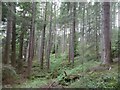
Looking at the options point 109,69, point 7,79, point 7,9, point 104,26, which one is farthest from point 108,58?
point 7,9

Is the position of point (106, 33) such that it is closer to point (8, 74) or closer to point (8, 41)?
Result: point (8, 74)

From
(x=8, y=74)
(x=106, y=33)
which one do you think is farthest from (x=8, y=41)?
(x=106, y=33)

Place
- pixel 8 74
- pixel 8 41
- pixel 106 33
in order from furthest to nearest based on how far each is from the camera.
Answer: pixel 8 41, pixel 8 74, pixel 106 33

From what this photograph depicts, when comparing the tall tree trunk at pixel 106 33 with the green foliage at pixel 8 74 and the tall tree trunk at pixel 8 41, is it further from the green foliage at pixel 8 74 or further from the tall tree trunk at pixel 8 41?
the tall tree trunk at pixel 8 41

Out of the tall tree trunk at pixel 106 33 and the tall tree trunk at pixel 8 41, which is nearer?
the tall tree trunk at pixel 106 33

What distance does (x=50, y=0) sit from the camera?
83.3 feet

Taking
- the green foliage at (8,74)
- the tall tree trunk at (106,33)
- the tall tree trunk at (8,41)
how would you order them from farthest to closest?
1. the tall tree trunk at (8,41)
2. the green foliage at (8,74)
3. the tall tree trunk at (106,33)

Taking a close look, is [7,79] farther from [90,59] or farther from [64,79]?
[90,59]

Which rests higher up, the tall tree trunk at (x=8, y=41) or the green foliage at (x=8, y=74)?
the tall tree trunk at (x=8, y=41)

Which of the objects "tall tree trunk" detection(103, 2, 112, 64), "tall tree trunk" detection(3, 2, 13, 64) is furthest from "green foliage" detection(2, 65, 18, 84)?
"tall tree trunk" detection(103, 2, 112, 64)

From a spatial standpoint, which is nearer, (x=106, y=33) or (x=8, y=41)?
(x=106, y=33)

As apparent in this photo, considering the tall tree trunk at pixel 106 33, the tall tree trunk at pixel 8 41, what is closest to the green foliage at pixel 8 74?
the tall tree trunk at pixel 8 41

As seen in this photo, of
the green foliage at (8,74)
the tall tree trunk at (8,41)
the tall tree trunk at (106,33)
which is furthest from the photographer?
the tall tree trunk at (8,41)

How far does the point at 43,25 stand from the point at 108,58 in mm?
12977
